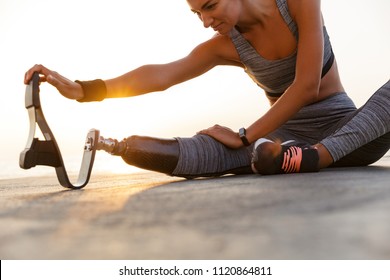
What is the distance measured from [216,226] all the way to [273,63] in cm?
131

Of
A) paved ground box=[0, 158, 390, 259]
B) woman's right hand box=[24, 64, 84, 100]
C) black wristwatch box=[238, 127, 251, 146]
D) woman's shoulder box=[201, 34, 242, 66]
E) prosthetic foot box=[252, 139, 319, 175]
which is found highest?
woman's shoulder box=[201, 34, 242, 66]

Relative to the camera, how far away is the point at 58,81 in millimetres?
1678

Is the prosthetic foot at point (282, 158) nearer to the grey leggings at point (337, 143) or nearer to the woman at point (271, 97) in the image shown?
the woman at point (271, 97)

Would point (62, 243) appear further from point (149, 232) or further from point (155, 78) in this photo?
point (155, 78)

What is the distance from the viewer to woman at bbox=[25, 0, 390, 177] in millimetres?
1655

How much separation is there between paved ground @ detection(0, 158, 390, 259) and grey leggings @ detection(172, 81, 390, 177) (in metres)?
0.57

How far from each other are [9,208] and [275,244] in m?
0.78

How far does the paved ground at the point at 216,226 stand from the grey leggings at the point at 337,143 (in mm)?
565

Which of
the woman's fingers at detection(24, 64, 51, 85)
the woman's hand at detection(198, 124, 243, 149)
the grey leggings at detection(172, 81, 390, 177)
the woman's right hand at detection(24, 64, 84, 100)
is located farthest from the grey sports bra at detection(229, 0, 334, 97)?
the woman's fingers at detection(24, 64, 51, 85)

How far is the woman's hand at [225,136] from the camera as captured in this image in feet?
5.76

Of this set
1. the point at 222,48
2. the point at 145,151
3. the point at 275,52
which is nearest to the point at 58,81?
the point at 145,151

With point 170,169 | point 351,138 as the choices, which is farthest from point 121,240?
point 351,138

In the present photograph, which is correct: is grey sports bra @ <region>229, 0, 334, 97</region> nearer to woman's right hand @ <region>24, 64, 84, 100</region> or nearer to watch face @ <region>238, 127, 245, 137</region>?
watch face @ <region>238, 127, 245, 137</region>
